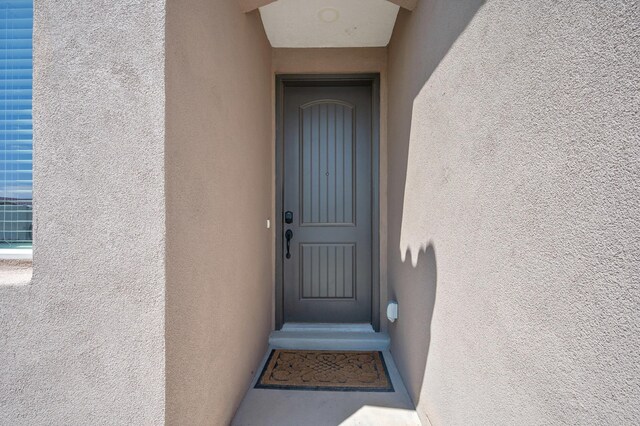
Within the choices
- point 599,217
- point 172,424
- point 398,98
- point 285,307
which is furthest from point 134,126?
point 285,307

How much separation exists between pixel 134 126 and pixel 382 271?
2.38 m

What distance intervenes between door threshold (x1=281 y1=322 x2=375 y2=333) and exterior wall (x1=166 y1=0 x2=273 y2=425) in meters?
0.61

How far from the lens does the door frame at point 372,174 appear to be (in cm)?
302

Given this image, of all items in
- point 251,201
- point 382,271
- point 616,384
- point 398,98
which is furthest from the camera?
point 382,271

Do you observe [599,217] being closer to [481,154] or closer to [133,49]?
[481,154]

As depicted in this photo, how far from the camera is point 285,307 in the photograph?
314 centimetres

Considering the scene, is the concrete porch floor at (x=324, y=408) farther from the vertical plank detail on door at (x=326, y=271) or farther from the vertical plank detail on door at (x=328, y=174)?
the vertical plank detail on door at (x=328, y=174)

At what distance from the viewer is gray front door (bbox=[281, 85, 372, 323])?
3127mm

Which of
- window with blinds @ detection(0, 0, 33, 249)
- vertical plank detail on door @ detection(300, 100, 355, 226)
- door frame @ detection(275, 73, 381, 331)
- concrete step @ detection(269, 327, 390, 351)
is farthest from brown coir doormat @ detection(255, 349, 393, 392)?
window with blinds @ detection(0, 0, 33, 249)

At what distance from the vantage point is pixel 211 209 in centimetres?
154

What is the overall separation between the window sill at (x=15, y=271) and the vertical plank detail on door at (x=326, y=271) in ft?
6.88

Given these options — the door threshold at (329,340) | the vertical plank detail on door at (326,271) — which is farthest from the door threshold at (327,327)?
the vertical plank detail on door at (326,271)

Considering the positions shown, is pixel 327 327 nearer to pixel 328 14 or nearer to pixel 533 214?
pixel 533 214

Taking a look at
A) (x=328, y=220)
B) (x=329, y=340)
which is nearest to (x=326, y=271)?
(x=328, y=220)
